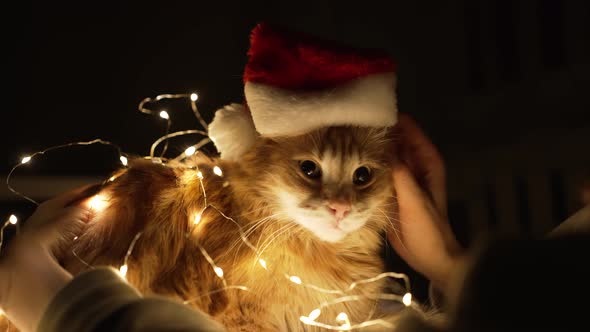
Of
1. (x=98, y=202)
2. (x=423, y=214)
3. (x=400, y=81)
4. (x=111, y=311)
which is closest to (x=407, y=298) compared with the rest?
(x=423, y=214)

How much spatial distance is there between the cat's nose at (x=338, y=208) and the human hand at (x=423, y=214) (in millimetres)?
177

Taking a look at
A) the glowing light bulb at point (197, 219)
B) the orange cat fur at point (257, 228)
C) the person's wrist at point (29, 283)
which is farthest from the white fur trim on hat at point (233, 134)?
the person's wrist at point (29, 283)

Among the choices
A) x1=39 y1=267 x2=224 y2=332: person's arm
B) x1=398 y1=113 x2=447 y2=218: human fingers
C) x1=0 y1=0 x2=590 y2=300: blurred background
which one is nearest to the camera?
x1=39 y1=267 x2=224 y2=332: person's arm

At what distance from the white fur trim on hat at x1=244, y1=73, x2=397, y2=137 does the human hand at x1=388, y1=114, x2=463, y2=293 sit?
0.17m

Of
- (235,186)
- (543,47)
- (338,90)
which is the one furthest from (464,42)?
(235,186)

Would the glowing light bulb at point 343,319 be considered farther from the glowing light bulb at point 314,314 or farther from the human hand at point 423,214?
the human hand at point 423,214

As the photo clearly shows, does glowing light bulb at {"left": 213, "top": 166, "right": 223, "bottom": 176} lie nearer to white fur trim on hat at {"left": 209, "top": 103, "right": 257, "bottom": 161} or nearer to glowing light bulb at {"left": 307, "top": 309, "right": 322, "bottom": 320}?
white fur trim on hat at {"left": 209, "top": 103, "right": 257, "bottom": 161}

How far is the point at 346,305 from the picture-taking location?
0.96m

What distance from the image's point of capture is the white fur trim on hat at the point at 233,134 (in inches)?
38.9

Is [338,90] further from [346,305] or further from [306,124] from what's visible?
[346,305]

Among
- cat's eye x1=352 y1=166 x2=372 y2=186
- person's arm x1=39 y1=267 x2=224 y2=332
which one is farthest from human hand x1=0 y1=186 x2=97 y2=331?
cat's eye x1=352 y1=166 x2=372 y2=186

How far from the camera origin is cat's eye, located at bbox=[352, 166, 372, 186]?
0.99 m

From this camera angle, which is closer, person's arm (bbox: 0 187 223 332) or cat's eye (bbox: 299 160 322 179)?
person's arm (bbox: 0 187 223 332)

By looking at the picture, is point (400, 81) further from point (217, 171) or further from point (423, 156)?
point (217, 171)
